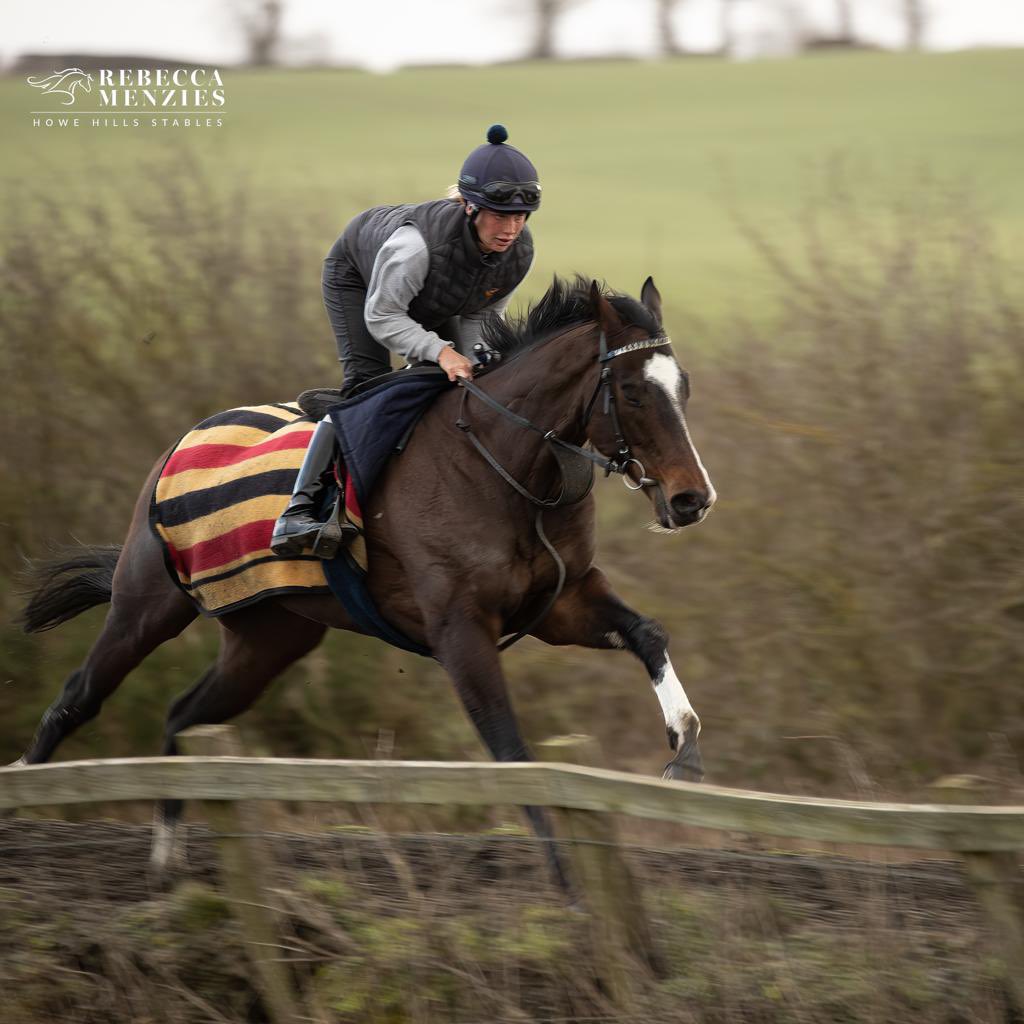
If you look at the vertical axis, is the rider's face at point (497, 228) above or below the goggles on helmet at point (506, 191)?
below

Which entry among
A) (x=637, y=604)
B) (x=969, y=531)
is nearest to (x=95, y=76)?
(x=637, y=604)

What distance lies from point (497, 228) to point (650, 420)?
0.97m

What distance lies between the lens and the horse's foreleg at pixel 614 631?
4.57 meters

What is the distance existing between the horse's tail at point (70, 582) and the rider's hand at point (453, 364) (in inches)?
85.5

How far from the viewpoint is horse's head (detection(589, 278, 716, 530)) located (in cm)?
431

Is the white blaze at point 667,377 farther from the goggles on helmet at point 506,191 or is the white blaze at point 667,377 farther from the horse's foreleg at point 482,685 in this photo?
the horse's foreleg at point 482,685

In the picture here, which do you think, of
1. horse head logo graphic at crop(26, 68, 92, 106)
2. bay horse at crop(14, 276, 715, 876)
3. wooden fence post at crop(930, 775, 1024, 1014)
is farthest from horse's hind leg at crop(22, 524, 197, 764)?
horse head logo graphic at crop(26, 68, 92, 106)

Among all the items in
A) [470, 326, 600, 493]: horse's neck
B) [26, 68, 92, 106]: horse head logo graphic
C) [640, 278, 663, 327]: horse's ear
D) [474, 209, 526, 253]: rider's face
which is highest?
[26, 68, 92, 106]: horse head logo graphic

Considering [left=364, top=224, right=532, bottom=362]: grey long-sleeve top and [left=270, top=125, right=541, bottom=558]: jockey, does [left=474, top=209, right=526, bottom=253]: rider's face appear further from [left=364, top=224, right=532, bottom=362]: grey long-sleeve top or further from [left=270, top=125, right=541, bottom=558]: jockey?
[left=364, top=224, right=532, bottom=362]: grey long-sleeve top

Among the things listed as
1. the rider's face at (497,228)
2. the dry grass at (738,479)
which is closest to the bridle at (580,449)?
the rider's face at (497,228)

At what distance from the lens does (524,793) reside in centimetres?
363

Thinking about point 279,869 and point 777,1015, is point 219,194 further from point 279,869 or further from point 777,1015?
point 777,1015

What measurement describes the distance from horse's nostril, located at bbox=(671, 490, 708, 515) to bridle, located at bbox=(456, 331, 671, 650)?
14cm

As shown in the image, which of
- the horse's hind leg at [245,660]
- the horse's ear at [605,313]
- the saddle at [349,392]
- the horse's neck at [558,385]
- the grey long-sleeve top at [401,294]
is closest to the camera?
the horse's ear at [605,313]
